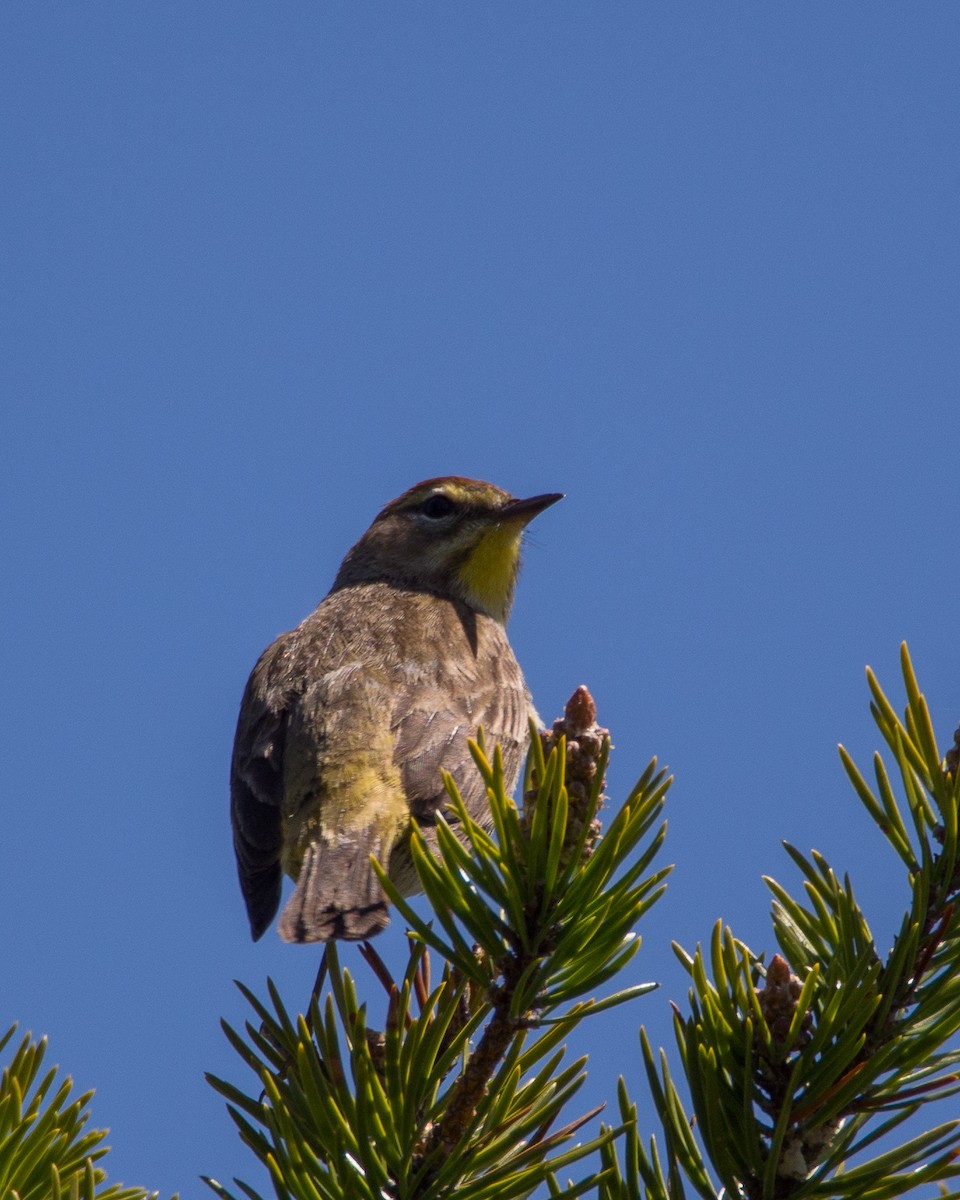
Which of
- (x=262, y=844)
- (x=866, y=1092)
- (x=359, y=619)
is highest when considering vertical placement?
(x=359, y=619)

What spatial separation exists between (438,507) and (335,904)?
5182 millimetres

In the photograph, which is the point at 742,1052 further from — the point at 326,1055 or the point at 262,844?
the point at 262,844

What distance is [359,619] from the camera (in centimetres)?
753

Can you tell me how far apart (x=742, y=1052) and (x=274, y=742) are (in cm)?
414

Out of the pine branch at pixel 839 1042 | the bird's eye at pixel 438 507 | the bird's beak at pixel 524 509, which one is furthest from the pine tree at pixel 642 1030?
the bird's eye at pixel 438 507

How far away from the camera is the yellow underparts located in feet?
28.8

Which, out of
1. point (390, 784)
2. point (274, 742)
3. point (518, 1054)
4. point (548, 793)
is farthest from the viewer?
point (274, 742)

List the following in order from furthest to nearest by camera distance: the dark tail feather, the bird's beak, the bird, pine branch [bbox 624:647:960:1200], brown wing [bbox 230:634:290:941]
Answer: the bird's beak → brown wing [bbox 230:634:290:941] → the bird → the dark tail feather → pine branch [bbox 624:647:960:1200]

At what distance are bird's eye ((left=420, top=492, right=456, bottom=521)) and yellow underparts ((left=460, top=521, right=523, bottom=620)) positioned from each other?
404 millimetres

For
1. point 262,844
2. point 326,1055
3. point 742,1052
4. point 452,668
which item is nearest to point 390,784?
point 262,844

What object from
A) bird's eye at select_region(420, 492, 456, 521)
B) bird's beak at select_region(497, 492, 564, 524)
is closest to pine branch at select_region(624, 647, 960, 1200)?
bird's beak at select_region(497, 492, 564, 524)

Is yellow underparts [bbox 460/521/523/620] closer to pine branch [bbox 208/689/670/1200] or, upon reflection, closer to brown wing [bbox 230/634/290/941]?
brown wing [bbox 230/634/290/941]

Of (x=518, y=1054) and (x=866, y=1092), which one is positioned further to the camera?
(x=518, y=1054)

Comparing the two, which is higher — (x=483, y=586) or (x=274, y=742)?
(x=483, y=586)
